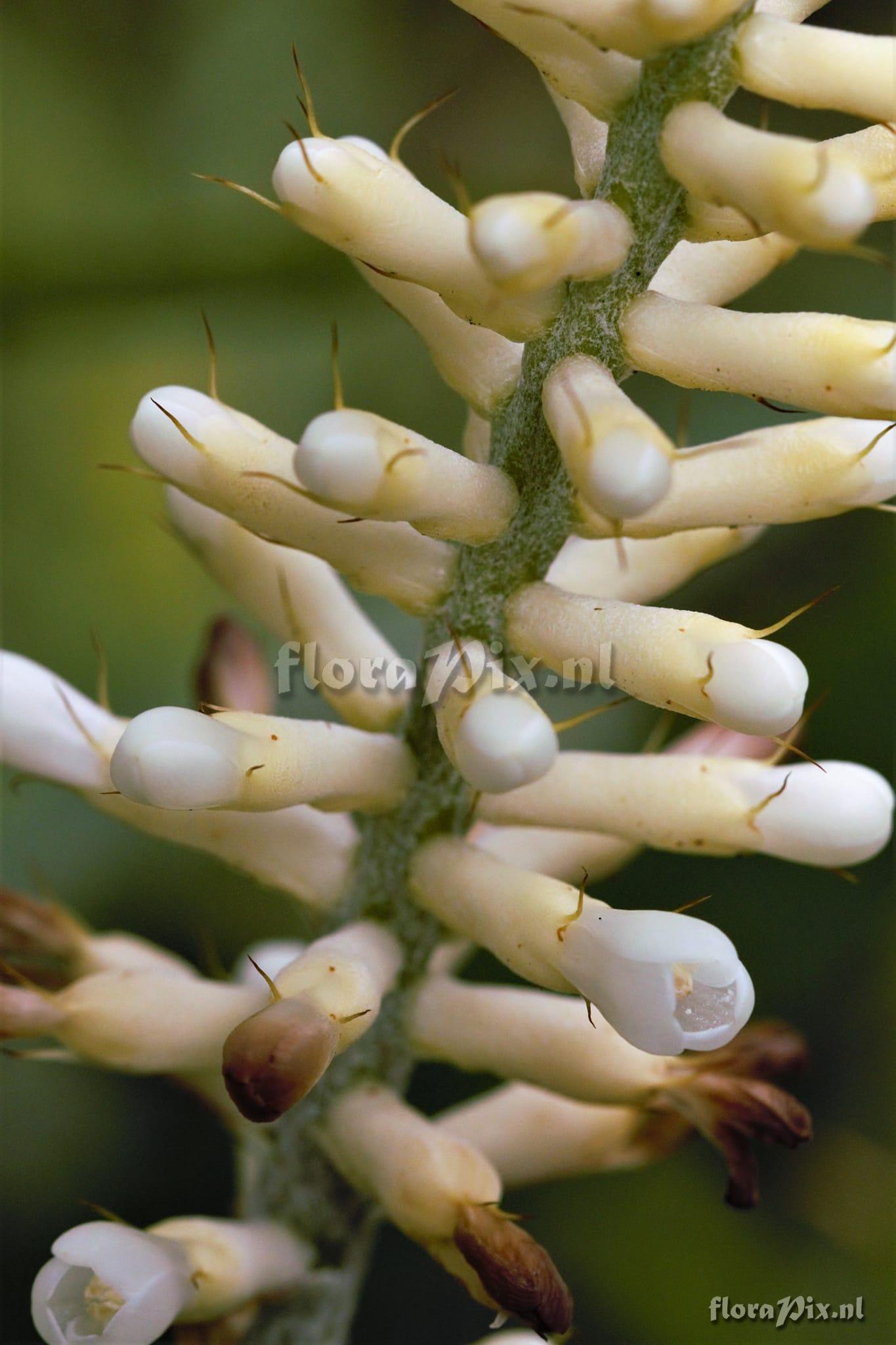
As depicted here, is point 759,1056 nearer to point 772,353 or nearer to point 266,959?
point 266,959

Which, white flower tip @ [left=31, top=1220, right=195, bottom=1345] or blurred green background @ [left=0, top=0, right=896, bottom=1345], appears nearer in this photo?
white flower tip @ [left=31, top=1220, right=195, bottom=1345]

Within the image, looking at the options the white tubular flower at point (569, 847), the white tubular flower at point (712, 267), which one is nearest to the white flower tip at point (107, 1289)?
the white tubular flower at point (569, 847)

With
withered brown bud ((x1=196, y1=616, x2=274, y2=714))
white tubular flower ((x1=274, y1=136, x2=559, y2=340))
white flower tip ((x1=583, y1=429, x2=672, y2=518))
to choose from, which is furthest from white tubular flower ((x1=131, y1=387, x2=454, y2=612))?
withered brown bud ((x1=196, y1=616, x2=274, y2=714))

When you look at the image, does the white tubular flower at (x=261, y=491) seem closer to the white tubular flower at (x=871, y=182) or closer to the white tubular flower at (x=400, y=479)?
the white tubular flower at (x=400, y=479)

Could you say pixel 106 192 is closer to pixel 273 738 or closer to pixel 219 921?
pixel 219 921

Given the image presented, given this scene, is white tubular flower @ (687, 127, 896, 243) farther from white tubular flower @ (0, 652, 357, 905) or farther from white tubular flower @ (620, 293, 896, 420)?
white tubular flower @ (0, 652, 357, 905)

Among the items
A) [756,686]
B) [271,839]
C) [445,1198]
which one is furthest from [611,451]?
[445,1198]
